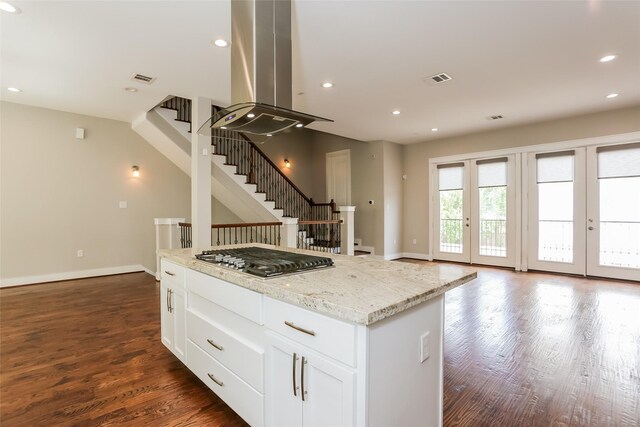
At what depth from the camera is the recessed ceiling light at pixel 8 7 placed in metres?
2.48

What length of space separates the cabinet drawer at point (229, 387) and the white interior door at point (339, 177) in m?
6.44

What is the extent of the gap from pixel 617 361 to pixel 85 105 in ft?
23.3

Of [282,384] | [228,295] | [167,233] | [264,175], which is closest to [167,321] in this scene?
[228,295]

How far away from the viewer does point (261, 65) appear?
7.36 feet

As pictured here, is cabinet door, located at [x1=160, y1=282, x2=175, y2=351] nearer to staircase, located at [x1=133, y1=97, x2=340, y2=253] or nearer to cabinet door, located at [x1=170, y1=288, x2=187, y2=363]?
cabinet door, located at [x1=170, y1=288, x2=187, y2=363]

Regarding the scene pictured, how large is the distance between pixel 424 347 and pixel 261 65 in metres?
2.01

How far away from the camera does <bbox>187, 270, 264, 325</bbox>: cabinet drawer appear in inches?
63.6

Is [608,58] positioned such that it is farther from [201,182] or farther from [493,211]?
[201,182]

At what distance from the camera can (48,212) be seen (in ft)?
17.5

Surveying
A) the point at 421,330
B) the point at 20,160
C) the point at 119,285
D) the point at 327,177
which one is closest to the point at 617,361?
the point at 421,330

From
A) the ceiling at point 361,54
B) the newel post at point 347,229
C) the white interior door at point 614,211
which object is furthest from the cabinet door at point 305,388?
the white interior door at point 614,211

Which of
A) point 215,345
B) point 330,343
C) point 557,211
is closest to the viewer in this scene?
point 330,343

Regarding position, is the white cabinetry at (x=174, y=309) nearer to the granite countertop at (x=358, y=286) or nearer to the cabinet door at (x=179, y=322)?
the cabinet door at (x=179, y=322)

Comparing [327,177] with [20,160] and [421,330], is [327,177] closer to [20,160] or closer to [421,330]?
[20,160]
